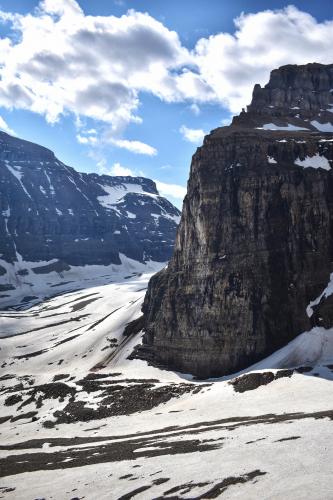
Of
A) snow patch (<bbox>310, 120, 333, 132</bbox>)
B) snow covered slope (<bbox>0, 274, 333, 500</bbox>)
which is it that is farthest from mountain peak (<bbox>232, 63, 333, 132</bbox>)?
snow covered slope (<bbox>0, 274, 333, 500</bbox>)

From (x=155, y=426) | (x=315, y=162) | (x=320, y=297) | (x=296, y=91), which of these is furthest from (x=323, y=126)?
(x=155, y=426)

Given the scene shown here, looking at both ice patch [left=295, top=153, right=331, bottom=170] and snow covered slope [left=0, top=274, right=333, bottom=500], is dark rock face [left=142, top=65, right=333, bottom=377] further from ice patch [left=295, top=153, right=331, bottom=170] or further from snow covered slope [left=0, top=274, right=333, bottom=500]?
snow covered slope [left=0, top=274, right=333, bottom=500]

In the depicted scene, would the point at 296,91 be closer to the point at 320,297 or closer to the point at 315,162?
the point at 315,162

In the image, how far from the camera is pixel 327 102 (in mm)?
138500

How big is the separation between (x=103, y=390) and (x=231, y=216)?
1458 inches

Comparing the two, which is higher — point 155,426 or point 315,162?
point 315,162

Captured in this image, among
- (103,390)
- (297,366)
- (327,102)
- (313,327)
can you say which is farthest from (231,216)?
(327,102)

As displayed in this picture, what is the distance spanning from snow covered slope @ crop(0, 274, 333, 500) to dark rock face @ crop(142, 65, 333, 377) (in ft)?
17.3

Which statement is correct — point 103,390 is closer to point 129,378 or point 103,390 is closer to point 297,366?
point 129,378

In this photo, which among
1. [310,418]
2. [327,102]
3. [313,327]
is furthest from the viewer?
[327,102]

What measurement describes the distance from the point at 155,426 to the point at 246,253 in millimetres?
35734

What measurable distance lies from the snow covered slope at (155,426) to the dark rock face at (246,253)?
5.26 m

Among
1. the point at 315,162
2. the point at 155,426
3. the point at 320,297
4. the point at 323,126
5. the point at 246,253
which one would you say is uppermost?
the point at 323,126

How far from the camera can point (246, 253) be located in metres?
78.9
